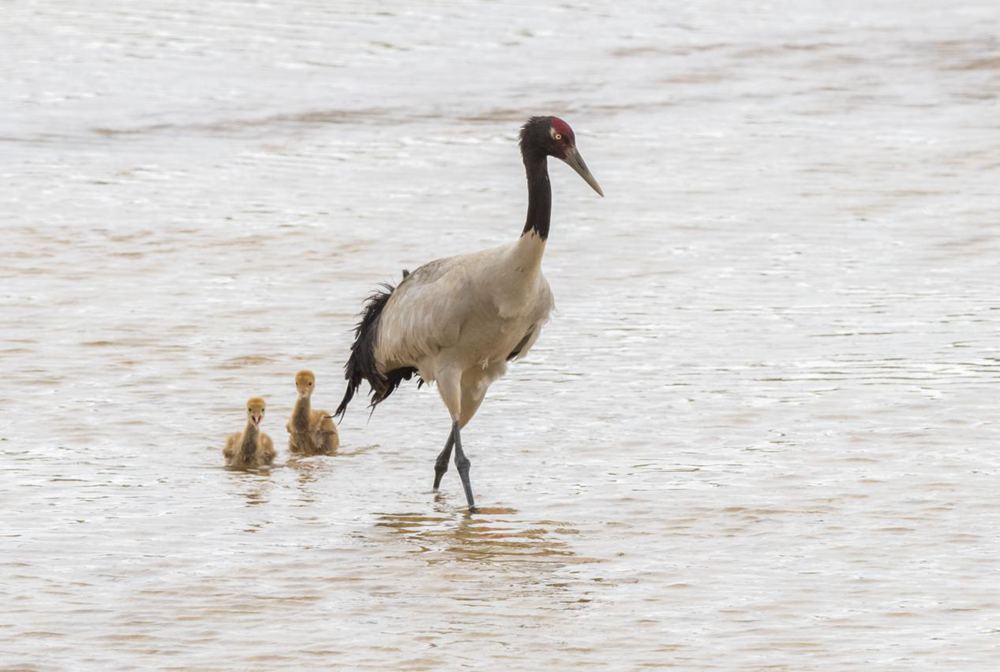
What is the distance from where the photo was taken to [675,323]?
519 inches

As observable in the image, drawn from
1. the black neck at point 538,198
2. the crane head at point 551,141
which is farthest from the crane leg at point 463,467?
the crane head at point 551,141

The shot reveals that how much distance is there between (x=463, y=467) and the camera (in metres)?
9.58

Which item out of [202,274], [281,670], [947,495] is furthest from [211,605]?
→ [202,274]

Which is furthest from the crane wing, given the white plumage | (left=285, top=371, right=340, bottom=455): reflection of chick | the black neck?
(left=285, top=371, right=340, bottom=455): reflection of chick

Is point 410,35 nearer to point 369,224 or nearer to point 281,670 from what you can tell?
point 369,224

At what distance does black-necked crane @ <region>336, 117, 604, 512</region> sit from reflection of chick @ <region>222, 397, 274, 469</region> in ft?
2.14

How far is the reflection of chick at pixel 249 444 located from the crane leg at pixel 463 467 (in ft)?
3.21

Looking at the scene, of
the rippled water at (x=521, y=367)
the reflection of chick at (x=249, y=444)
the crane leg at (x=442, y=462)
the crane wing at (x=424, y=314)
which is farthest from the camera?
the reflection of chick at (x=249, y=444)

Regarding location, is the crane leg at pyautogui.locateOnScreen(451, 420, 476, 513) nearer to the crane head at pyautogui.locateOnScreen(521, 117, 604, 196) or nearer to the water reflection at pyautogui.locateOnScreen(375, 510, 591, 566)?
the water reflection at pyautogui.locateOnScreen(375, 510, 591, 566)

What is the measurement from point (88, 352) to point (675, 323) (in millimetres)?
3594

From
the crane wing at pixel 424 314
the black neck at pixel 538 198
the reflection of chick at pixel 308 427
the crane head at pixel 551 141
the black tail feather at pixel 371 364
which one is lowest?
the reflection of chick at pixel 308 427

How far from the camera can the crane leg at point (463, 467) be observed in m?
9.43

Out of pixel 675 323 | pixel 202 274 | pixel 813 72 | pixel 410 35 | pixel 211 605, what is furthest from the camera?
pixel 410 35

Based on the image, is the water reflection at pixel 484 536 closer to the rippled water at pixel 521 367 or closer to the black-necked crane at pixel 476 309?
the rippled water at pixel 521 367
